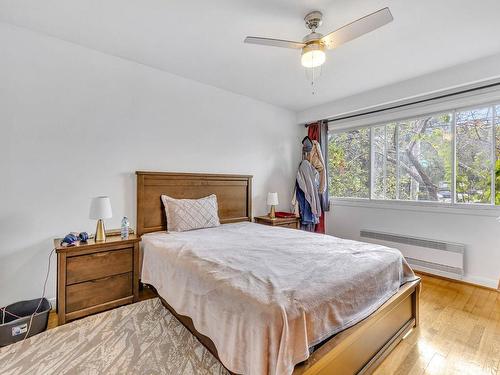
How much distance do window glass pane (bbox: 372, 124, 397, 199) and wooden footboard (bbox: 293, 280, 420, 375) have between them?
2062 millimetres

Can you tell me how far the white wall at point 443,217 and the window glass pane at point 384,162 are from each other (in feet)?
0.84

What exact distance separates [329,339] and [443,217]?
2.80 metres

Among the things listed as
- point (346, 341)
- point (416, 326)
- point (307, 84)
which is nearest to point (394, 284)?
point (416, 326)

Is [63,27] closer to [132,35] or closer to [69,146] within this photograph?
[132,35]

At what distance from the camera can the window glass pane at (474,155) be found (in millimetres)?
2961

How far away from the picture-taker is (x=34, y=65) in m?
2.26

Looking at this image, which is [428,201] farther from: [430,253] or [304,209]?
[304,209]

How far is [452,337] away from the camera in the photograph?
6.60ft

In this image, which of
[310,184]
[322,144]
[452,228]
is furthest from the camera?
[322,144]

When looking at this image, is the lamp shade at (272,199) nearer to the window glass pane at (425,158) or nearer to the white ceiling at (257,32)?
the white ceiling at (257,32)

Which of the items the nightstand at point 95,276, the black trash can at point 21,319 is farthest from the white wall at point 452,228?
the black trash can at point 21,319

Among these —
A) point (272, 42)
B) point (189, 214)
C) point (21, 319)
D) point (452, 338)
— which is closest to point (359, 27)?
point (272, 42)

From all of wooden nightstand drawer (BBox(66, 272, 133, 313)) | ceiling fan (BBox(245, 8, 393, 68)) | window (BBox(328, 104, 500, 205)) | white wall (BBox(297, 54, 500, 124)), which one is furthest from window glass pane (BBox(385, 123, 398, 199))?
wooden nightstand drawer (BBox(66, 272, 133, 313))

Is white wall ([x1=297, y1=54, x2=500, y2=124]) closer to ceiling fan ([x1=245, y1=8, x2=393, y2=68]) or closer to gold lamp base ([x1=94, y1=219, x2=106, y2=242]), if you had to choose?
ceiling fan ([x1=245, y1=8, x2=393, y2=68])
